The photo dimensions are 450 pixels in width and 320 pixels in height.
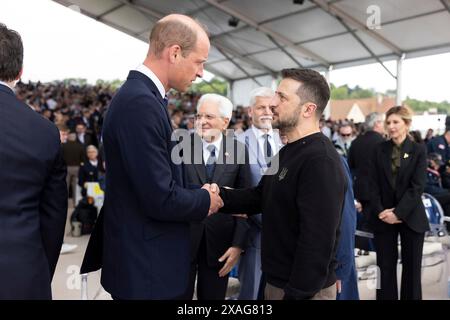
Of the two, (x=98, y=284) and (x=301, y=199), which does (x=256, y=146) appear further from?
(x=98, y=284)

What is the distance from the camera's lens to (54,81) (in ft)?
64.6

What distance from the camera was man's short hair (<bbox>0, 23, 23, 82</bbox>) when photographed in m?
1.36

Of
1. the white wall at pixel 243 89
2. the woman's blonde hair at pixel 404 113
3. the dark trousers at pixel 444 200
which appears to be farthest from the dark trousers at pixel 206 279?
the white wall at pixel 243 89

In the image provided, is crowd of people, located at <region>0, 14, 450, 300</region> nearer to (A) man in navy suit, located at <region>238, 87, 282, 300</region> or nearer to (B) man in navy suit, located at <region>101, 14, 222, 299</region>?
(B) man in navy suit, located at <region>101, 14, 222, 299</region>

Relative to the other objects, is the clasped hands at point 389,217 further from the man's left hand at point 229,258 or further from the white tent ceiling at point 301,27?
the white tent ceiling at point 301,27

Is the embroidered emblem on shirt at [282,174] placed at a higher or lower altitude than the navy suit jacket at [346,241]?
higher

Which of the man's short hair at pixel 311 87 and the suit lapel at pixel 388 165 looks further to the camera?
the suit lapel at pixel 388 165

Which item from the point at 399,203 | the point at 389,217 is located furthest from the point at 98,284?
the point at 399,203

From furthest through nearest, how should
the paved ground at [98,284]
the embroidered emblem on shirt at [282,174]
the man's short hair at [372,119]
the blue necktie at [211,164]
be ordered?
the man's short hair at [372,119] < the paved ground at [98,284] < the blue necktie at [211,164] < the embroidered emblem on shirt at [282,174]

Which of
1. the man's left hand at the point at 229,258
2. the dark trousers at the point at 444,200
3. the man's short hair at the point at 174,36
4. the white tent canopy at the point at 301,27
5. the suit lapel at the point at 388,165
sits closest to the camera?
the man's short hair at the point at 174,36

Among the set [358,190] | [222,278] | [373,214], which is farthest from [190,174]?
[358,190]

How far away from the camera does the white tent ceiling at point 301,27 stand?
1032cm

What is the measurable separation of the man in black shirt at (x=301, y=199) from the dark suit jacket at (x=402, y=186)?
1.76 m

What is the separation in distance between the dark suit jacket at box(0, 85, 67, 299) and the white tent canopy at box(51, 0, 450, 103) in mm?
7189
